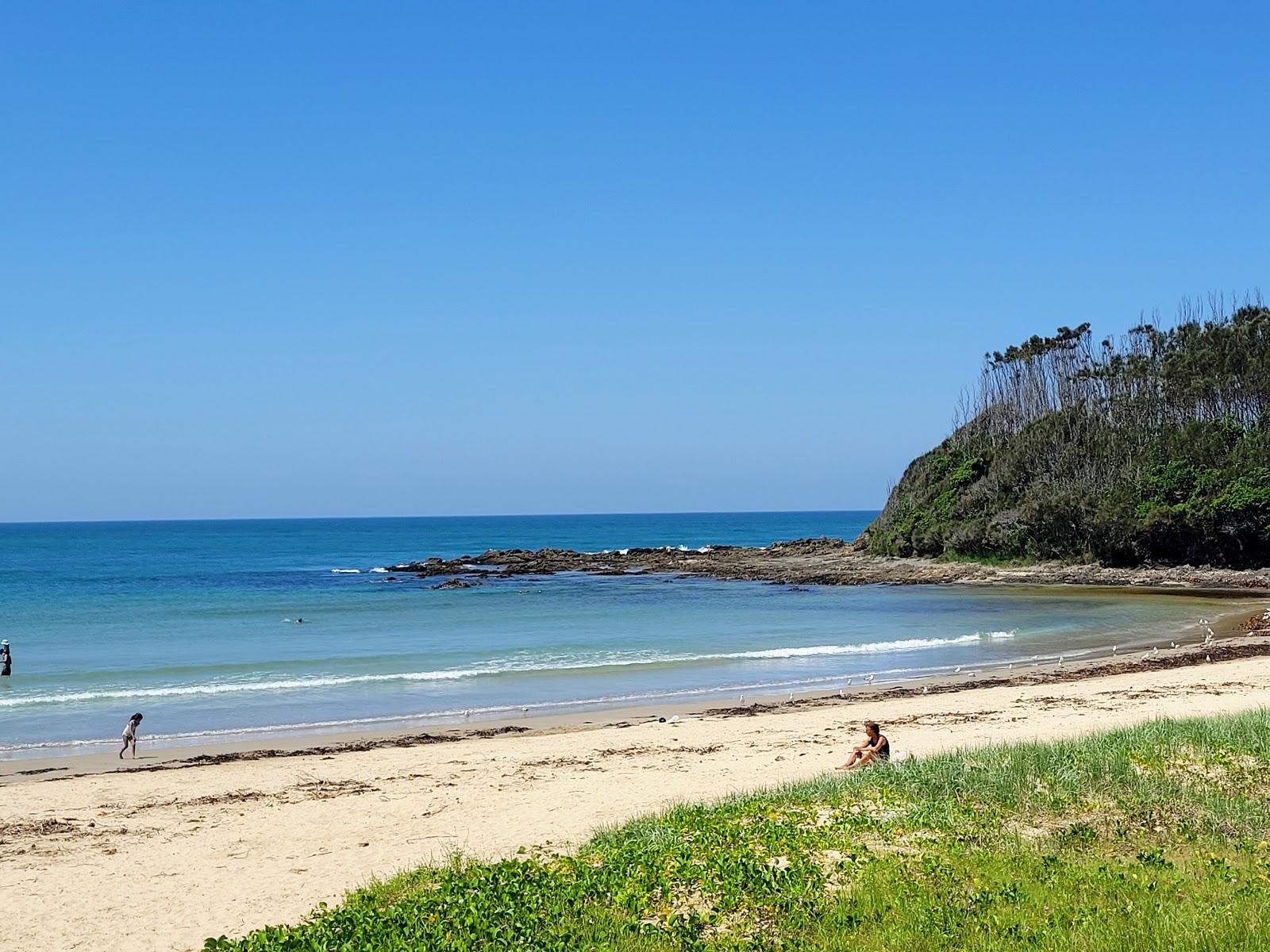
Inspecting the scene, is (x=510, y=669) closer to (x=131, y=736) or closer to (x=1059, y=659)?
(x=131, y=736)

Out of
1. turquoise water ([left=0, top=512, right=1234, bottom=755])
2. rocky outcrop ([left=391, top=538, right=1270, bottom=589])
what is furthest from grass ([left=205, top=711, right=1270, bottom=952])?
rocky outcrop ([left=391, top=538, right=1270, bottom=589])

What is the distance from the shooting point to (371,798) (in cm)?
1524

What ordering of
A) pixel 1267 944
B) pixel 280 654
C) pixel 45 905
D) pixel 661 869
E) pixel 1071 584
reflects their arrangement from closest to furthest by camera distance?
pixel 1267 944
pixel 661 869
pixel 45 905
pixel 280 654
pixel 1071 584

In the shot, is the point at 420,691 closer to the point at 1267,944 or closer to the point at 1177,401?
the point at 1267,944

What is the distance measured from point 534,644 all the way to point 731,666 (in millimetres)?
7729

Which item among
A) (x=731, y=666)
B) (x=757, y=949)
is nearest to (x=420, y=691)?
(x=731, y=666)

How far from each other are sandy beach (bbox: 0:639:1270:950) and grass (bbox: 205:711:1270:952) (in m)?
1.74

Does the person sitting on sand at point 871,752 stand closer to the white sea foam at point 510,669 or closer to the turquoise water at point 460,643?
the turquoise water at point 460,643

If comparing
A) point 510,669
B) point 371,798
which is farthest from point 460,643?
point 371,798

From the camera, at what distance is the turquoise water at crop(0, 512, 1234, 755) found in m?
24.4

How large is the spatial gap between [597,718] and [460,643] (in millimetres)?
14481

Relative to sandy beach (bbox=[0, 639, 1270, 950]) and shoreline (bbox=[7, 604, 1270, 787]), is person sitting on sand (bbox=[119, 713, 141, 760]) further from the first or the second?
sandy beach (bbox=[0, 639, 1270, 950])

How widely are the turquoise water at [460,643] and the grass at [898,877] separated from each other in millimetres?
13343

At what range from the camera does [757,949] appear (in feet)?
24.6
